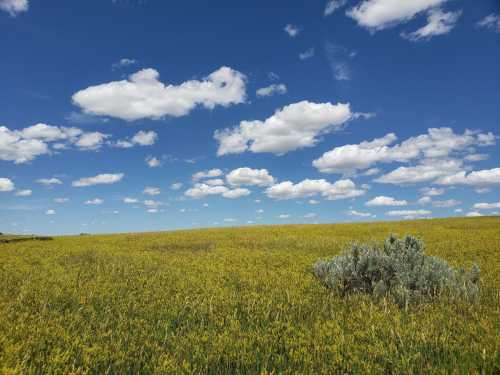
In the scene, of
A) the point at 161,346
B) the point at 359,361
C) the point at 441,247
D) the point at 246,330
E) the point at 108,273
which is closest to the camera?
the point at 359,361

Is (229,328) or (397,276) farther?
(397,276)

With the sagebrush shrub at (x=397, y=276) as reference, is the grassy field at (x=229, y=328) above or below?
below

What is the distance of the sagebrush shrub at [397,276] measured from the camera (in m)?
6.59

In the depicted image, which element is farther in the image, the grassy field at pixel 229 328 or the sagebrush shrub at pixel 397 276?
the sagebrush shrub at pixel 397 276

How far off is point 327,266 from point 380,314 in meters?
3.09

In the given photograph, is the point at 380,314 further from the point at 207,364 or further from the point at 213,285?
the point at 213,285

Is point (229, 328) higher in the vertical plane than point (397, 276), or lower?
lower

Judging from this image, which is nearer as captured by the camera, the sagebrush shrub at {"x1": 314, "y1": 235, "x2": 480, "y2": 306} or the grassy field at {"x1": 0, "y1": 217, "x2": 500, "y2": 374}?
the grassy field at {"x1": 0, "y1": 217, "x2": 500, "y2": 374}

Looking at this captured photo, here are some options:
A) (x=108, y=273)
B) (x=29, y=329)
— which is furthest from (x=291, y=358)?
(x=108, y=273)

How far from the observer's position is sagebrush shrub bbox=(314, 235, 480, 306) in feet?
21.6

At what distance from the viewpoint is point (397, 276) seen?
713 centimetres

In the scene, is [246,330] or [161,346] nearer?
[161,346]

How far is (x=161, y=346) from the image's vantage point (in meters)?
4.25

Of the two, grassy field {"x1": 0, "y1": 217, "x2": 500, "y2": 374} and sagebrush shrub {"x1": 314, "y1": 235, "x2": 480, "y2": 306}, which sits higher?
sagebrush shrub {"x1": 314, "y1": 235, "x2": 480, "y2": 306}
